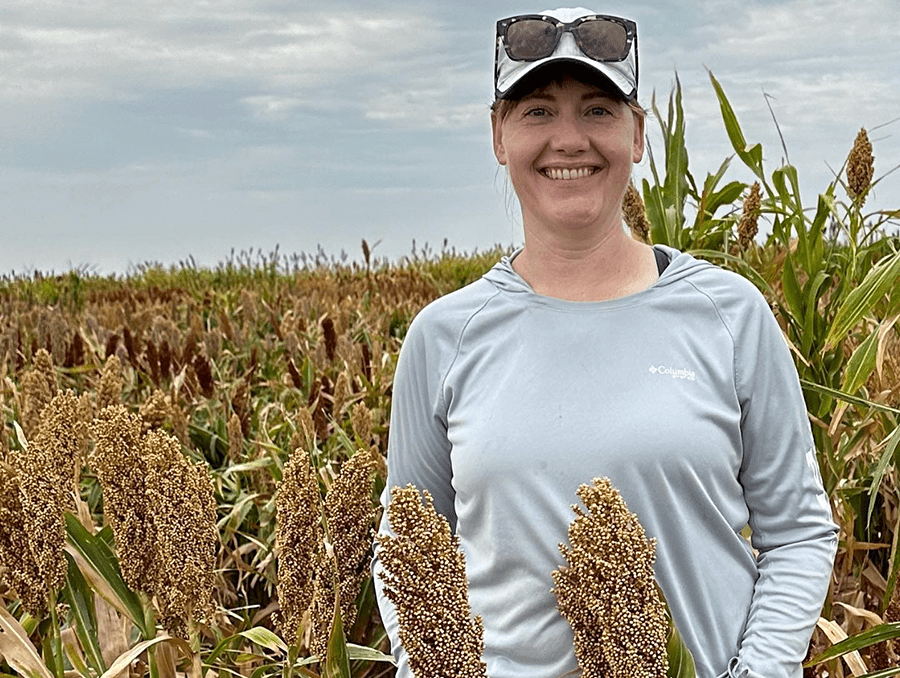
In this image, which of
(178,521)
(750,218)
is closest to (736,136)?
(750,218)

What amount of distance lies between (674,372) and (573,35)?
692 mm

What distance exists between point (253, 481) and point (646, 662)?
2681mm

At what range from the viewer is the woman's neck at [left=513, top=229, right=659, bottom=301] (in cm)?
227

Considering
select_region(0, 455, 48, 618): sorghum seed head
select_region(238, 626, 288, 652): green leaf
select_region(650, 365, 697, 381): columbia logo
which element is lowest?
select_region(238, 626, 288, 652): green leaf

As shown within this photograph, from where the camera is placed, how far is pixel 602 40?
2197 mm

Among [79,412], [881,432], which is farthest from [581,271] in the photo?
[881,432]

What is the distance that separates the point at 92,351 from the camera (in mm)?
5234

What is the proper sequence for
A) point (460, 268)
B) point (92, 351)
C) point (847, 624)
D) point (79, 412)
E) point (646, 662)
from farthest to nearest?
point (460, 268) < point (92, 351) < point (847, 624) < point (79, 412) < point (646, 662)

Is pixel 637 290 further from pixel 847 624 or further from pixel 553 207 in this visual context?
pixel 847 624

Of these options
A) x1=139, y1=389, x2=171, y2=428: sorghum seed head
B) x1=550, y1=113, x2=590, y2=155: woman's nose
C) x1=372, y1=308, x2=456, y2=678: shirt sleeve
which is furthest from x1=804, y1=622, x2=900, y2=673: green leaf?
x1=139, y1=389, x2=171, y2=428: sorghum seed head

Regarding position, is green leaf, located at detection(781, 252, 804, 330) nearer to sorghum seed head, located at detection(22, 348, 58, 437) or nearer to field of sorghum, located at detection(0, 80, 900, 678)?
field of sorghum, located at detection(0, 80, 900, 678)

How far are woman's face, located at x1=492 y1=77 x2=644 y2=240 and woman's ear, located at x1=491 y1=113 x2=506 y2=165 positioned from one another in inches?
6.9

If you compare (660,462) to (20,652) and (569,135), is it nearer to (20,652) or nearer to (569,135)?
(569,135)

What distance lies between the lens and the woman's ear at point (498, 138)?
7.99 feet
